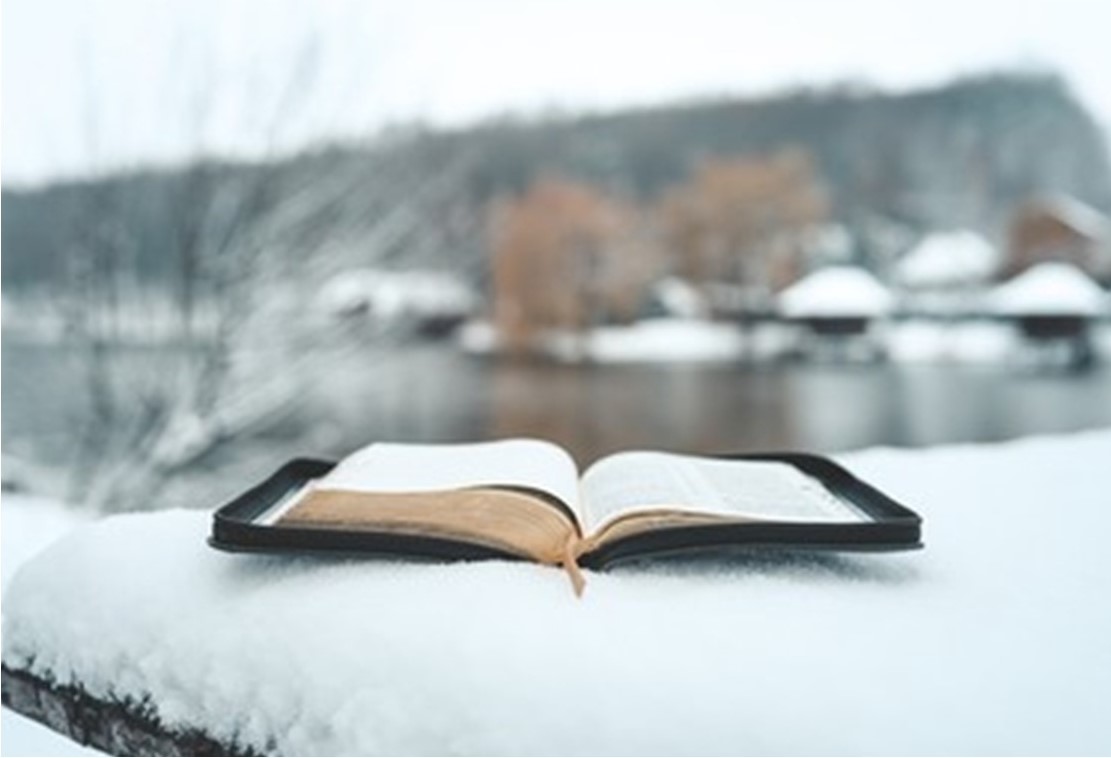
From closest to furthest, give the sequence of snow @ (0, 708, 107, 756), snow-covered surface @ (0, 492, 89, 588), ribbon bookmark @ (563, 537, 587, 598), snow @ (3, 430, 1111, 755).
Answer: snow @ (3, 430, 1111, 755) → ribbon bookmark @ (563, 537, 587, 598) → snow @ (0, 708, 107, 756) → snow-covered surface @ (0, 492, 89, 588)

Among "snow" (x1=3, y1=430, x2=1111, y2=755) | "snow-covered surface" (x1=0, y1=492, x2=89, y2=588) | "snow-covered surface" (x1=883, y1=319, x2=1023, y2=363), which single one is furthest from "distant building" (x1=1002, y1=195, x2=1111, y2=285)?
"snow" (x1=3, y1=430, x2=1111, y2=755)

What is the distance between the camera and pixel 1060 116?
111ft

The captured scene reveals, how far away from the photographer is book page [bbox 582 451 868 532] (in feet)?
3.18

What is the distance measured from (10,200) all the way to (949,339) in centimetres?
2313

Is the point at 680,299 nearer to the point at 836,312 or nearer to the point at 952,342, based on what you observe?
the point at 836,312

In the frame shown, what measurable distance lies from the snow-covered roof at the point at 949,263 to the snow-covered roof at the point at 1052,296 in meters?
3.32

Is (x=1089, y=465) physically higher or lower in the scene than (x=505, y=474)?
higher

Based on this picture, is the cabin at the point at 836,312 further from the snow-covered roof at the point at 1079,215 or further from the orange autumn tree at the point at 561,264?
the snow-covered roof at the point at 1079,215

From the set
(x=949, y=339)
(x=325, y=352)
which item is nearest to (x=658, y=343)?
(x=949, y=339)

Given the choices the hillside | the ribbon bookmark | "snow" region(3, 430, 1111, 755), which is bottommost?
"snow" region(3, 430, 1111, 755)

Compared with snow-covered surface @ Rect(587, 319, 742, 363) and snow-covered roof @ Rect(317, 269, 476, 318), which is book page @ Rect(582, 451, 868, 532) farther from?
snow-covered surface @ Rect(587, 319, 742, 363)

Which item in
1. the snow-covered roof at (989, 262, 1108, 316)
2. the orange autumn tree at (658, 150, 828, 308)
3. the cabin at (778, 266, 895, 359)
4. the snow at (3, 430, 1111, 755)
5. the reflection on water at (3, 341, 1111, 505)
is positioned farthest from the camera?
the orange autumn tree at (658, 150, 828, 308)

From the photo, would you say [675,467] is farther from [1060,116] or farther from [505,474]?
[1060,116]

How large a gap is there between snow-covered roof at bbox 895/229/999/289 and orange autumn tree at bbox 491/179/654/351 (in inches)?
265
